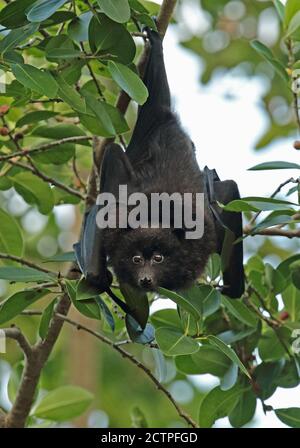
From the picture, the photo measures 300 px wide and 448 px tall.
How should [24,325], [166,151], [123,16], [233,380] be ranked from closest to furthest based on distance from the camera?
[123,16], [233,380], [166,151], [24,325]

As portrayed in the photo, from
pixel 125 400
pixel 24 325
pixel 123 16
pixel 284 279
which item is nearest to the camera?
pixel 123 16

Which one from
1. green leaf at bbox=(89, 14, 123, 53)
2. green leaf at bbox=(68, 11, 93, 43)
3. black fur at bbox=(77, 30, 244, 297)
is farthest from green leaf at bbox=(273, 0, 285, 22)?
green leaf at bbox=(68, 11, 93, 43)

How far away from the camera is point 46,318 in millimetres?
5688

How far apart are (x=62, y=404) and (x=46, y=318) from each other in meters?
1.73

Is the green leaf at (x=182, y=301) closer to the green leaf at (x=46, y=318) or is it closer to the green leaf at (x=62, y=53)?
the green leaf at (x=46, y=318)

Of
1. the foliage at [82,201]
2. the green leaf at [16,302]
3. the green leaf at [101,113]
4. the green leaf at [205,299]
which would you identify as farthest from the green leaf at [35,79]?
the green leaf at [205,299]

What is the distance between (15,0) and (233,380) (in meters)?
2.82

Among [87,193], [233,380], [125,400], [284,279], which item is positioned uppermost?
[87,193]

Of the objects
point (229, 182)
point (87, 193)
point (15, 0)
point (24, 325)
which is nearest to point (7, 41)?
point (15, 0)

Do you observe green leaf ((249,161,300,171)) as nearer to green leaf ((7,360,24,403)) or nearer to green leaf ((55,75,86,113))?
green leaf ((55,75,86,113))

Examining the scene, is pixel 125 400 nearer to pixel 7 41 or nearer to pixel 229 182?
pixel 229 182

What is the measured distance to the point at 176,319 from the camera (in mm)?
6574

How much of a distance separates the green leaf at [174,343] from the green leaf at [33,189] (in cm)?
224

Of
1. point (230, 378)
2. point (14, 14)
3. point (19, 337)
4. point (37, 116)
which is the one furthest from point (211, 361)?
point (14, 14)
